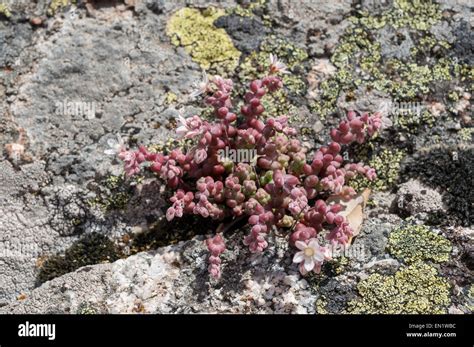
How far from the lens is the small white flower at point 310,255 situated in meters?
4.05

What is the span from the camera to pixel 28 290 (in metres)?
4.61

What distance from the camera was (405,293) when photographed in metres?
4.11

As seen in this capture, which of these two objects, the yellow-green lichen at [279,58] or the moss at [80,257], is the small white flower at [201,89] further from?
the moss at [80,257]

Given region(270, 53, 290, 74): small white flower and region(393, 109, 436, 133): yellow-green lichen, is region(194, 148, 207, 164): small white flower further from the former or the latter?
region(393, 109, 436, 133): yellow-green lichen

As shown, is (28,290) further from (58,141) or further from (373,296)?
(373,296)

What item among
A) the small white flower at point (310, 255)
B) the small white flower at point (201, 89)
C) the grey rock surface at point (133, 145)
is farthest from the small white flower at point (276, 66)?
the small white flower at point (310, 255)

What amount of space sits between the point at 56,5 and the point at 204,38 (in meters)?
1.31

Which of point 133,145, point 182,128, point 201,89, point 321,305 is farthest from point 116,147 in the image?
point 321,305

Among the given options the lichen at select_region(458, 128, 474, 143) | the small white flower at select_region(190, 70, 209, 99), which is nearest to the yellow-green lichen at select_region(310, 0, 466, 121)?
the lichen at select_region(458, 128, 474, 143)

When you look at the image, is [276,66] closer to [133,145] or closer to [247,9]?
[247,9]

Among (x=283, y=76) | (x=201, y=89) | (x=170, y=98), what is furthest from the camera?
(x=283, y=76)

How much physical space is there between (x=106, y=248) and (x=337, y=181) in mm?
1767

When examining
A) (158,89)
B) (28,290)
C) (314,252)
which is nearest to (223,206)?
(314,252)

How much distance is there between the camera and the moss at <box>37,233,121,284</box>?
4.62m
